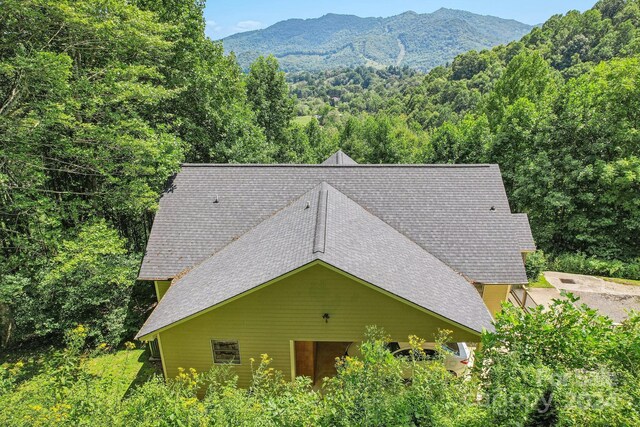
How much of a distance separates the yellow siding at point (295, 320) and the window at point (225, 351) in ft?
0.51

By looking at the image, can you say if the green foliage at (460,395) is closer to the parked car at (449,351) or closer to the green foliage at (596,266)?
the parked car at (449,351)

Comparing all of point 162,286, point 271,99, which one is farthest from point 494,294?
point 271,99

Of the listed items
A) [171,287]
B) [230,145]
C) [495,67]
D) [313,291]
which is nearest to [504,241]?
[313,291]

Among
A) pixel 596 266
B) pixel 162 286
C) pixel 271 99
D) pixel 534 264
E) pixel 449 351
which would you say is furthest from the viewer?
pixel 271 99

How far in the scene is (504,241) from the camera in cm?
1298

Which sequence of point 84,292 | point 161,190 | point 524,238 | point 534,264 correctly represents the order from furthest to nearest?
1. point 534,264
2. point 161,190
3. point 524,238
4. point 84,292

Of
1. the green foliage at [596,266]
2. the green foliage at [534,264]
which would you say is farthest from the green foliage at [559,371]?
the green foliage at [596,266]

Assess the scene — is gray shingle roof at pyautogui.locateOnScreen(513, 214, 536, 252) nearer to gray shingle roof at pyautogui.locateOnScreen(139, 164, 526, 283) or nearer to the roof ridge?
gray shingle roof at pyautogui.locateOnScreen(139, 164, 526, 283)

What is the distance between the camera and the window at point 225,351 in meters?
10.3

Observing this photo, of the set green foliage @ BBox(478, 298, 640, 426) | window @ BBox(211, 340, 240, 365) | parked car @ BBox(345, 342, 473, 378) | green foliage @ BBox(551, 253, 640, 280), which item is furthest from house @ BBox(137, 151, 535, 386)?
green foliage @ BBox(551, 253, 640, 280)

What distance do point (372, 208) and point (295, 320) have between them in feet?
20.5

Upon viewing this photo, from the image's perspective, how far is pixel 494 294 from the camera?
12828 millimetres

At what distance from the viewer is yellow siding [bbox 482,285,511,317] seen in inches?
498

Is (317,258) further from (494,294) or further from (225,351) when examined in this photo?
(494,294)
